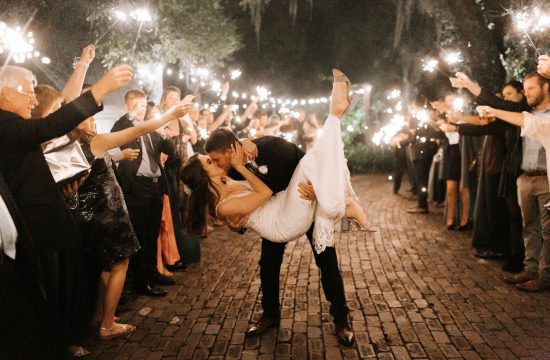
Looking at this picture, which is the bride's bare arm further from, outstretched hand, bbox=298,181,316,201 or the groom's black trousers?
the groom's black trousers

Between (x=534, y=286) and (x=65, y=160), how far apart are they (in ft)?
15.8

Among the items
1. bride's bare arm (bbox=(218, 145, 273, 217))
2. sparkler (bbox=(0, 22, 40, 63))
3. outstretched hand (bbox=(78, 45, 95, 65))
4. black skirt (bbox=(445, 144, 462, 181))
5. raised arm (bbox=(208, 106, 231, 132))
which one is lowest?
black skirt (bbox=(445, 144, 462, 181))

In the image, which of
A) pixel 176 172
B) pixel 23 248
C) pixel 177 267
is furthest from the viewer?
pixel 176 172

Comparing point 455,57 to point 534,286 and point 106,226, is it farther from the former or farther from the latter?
point 106,226

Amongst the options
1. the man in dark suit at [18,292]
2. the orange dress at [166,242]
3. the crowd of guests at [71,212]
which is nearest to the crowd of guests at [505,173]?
the crowd of guests at [71,212]

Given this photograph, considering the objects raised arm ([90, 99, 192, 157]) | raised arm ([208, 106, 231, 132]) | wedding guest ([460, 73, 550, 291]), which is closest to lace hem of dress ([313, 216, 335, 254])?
raised arm ([90, 99, 192, 157])

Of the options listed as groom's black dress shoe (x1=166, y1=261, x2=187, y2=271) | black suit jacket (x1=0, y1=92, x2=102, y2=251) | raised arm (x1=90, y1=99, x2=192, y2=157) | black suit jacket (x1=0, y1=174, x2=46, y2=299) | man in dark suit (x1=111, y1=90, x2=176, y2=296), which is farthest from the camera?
groom's black dress shoe (x1=166, y1=261, x2=187, y2=271)

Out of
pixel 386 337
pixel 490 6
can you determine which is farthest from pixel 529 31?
pixel 386 337

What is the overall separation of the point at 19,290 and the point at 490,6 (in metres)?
10.2

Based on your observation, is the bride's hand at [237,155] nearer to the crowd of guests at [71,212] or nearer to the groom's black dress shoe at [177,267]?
the crowd of guests at [71,212]

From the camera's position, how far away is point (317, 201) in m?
3.65

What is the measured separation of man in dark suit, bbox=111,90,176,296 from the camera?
17.0 ft

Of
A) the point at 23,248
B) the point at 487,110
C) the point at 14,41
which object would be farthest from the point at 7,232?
the point at 14,41

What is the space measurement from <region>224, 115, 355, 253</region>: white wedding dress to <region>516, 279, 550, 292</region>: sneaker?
98.2 inches
